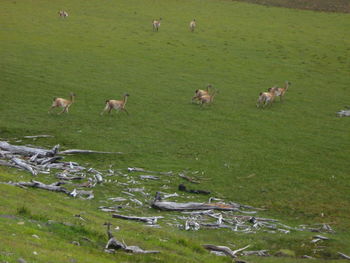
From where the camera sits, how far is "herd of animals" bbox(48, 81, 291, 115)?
105 ft

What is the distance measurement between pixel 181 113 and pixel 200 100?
267 cm

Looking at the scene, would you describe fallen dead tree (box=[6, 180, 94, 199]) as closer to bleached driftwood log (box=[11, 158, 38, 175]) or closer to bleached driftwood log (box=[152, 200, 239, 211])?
bleached driftwood log (box=[11, 158, 38, 175])

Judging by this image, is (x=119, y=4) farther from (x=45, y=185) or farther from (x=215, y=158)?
(x=45, y=185)

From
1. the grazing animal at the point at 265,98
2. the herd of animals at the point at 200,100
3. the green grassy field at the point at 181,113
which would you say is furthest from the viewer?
the grazing animal at the point at 265,98

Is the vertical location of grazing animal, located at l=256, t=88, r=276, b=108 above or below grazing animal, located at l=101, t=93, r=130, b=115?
above

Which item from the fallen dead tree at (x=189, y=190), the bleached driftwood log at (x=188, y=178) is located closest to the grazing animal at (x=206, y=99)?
the bleached driftwood log at (x=188, y=178)

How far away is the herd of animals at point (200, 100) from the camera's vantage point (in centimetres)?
3206

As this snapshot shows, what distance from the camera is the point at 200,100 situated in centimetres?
3644

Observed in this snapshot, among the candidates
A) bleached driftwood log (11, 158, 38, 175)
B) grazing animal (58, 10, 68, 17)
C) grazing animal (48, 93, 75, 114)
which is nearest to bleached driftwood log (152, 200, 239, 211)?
bleached driftwood log (11, 158, 38, 175)

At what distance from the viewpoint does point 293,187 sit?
79.7 feet

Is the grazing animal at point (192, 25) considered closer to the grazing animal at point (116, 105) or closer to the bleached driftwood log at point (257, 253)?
the grazing animal at point (116, 105)

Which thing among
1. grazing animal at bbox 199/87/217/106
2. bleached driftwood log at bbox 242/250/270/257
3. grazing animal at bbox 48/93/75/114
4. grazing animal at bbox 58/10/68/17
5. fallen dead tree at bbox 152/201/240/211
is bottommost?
bleached driftwood log at bbox 242/250/270/257

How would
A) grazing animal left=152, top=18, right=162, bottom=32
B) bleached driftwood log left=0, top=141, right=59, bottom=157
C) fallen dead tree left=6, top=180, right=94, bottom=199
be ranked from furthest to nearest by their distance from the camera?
grazing animal left=152, top=18, right=162, bottom=32 → bleached driftwood log left=0, top=141, right=59, bottom=157 → fallen dead tree left=6, top=180, right=94, bottom=199

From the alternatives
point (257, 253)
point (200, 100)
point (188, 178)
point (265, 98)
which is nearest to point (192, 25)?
point (265, 98)
